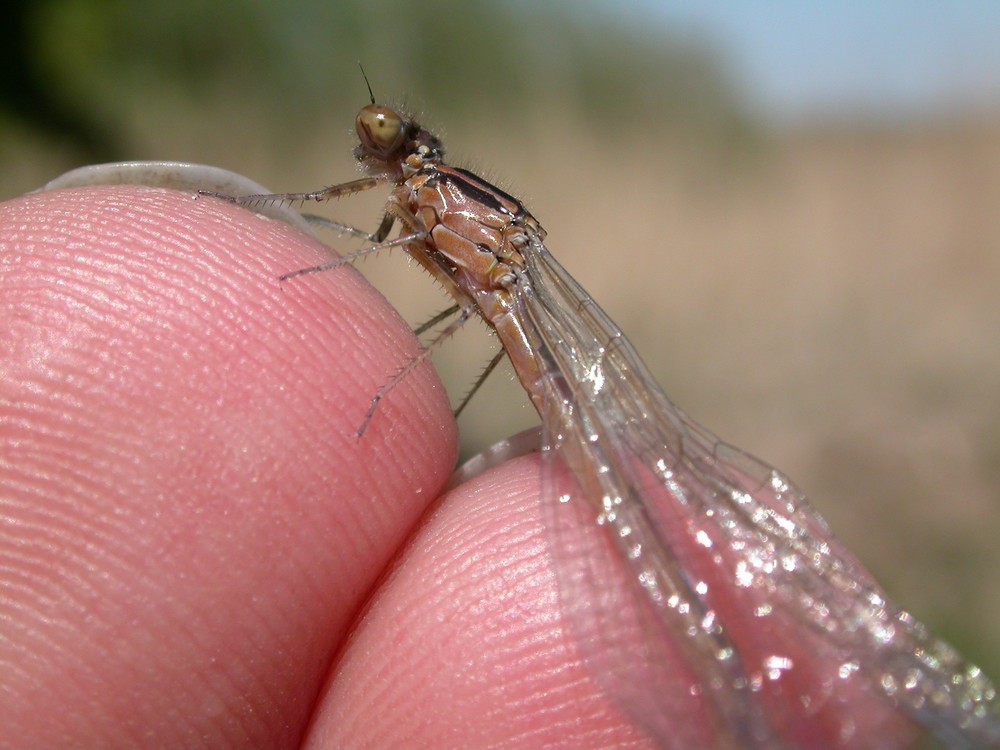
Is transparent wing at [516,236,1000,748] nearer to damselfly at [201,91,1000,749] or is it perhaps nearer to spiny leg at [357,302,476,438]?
damselfly at [201,91,1000,749]

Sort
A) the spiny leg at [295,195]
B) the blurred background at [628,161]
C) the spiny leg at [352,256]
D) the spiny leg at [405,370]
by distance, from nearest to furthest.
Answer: the spiny leg at [405,370] < the spiny leg at [352,256] < the spiny leg at [295,195] < the blurred background at [628,161]

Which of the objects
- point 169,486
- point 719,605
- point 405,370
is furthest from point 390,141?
point 719,605

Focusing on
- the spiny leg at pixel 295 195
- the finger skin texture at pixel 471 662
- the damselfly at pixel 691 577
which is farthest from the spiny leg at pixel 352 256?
the finger skin texture at pixel 471 662

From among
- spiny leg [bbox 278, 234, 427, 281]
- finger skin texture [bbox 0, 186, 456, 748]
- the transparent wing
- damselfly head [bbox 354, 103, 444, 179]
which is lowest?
the transparent wing

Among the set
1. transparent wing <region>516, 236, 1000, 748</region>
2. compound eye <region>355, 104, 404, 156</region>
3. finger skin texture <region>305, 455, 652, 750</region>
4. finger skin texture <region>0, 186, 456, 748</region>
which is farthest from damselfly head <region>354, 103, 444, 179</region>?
finger skin texture <region>305, 455, 652, 750</region>

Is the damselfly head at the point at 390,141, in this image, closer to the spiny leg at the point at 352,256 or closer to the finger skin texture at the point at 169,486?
the spiny leg at the point at 352,256

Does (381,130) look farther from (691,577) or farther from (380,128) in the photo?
(691,577)
